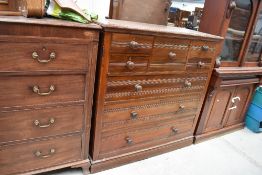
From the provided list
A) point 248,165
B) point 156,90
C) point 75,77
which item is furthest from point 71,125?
Answer: point 248,165

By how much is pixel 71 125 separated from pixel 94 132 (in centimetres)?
21

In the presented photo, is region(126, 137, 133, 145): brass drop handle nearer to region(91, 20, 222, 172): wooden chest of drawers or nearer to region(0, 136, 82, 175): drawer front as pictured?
Result: region(91, 20, 222, 172): wooden chest of drawers

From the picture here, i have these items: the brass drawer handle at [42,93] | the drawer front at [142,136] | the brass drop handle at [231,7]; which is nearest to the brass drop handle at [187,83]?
the drawer front at [142,136]

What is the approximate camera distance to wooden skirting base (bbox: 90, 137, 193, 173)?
1.77 m

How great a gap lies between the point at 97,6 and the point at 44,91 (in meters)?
1.06

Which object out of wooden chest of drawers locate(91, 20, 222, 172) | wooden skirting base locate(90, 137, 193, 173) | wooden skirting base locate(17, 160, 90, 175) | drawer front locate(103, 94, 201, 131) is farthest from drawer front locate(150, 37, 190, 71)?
wooden skirting base locate(17, 160, 90, 175)

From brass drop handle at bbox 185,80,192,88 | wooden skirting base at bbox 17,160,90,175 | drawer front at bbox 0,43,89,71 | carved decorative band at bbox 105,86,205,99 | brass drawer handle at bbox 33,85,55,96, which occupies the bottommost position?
wooden skirting base at bbox 17,160,90,175

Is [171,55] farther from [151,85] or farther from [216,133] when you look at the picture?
[216,133]

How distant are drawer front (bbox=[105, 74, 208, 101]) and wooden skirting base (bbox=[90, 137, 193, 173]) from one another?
0.53 metres

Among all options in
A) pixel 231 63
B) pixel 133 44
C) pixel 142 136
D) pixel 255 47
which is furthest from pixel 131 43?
pixel 255 47

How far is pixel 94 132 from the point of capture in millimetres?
1669

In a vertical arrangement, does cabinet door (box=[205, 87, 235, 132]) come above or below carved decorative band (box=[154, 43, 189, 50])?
below

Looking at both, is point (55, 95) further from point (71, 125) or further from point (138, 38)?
point (138, 38)

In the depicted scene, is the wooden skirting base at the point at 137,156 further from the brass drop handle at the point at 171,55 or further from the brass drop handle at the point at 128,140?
the brass drop handle at the point at 171,55
